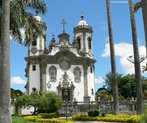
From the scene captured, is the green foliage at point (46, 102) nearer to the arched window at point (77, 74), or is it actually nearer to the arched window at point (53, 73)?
the arched window at point (53, 73)

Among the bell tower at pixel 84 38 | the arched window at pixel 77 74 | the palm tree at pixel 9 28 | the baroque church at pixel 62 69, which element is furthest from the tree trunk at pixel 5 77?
the bell tower at pixel 84 38

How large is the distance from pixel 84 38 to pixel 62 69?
786cm

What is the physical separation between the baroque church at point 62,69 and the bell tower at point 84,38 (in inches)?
37.2

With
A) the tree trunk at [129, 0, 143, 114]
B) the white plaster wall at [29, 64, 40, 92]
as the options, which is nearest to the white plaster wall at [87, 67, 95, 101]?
the white plaster wall at [29, 64, 40, 92]

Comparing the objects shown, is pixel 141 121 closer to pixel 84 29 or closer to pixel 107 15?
pixel 107 15

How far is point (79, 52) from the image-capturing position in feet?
201

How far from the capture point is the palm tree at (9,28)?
14.9 metres

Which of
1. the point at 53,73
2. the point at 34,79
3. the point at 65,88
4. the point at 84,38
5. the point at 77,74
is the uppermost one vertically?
the point at 84,38

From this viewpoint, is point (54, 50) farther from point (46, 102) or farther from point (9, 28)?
point (9, 28)

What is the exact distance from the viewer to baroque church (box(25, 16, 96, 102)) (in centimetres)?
5819

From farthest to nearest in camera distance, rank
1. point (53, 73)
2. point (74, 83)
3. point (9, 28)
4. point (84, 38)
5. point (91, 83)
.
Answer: point (84, 38) < point (91, 83) < point (74, 83) < point (53, 73) < point (9, 28)

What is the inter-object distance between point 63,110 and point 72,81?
1359 cm

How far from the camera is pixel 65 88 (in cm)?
5847

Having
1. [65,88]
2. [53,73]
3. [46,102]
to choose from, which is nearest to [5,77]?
[46,102]
